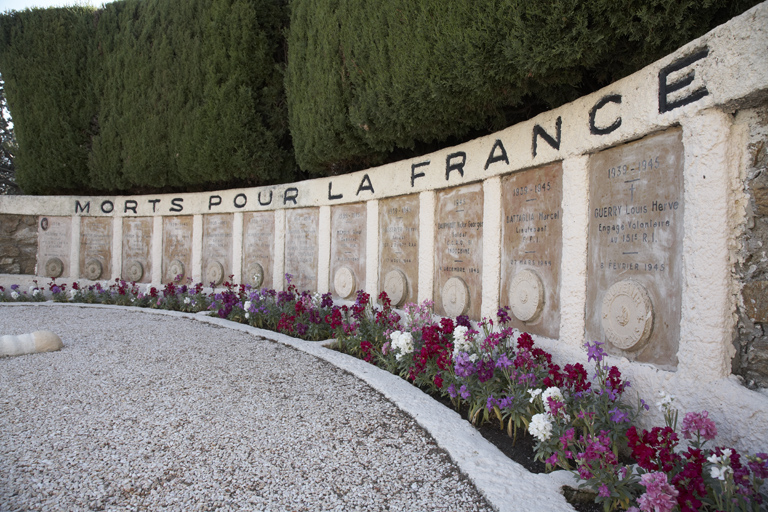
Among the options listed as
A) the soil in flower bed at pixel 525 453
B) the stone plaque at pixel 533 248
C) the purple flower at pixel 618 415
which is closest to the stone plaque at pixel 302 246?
the stone plaque at pixel 533 248

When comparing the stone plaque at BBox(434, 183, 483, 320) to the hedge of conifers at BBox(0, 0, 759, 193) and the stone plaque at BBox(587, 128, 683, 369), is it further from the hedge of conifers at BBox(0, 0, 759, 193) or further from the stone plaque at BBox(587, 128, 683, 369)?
the stone plaque at BBox(587, 128, 683, 369)

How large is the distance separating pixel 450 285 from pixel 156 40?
832cm

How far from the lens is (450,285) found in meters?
5.11

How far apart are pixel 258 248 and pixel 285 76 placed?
10.0 feet

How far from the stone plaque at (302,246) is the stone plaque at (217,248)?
1.54 meters

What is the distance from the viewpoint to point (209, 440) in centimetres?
278

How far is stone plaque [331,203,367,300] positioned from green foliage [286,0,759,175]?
2.61 feet

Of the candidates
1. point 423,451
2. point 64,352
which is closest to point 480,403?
point 423,451

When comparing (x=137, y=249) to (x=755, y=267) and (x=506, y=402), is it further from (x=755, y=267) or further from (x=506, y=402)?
(x=755, y=267)

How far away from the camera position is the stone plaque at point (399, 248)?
226 inches

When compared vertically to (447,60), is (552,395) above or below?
below

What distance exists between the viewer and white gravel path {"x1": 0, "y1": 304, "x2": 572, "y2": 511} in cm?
219

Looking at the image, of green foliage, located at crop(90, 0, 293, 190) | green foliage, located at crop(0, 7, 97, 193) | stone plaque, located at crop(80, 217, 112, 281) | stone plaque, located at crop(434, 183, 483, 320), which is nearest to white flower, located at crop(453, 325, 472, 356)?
stone plaque, located at crop(434, 183, 483, 320)

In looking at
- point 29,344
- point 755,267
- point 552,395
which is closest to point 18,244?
point 29,344
